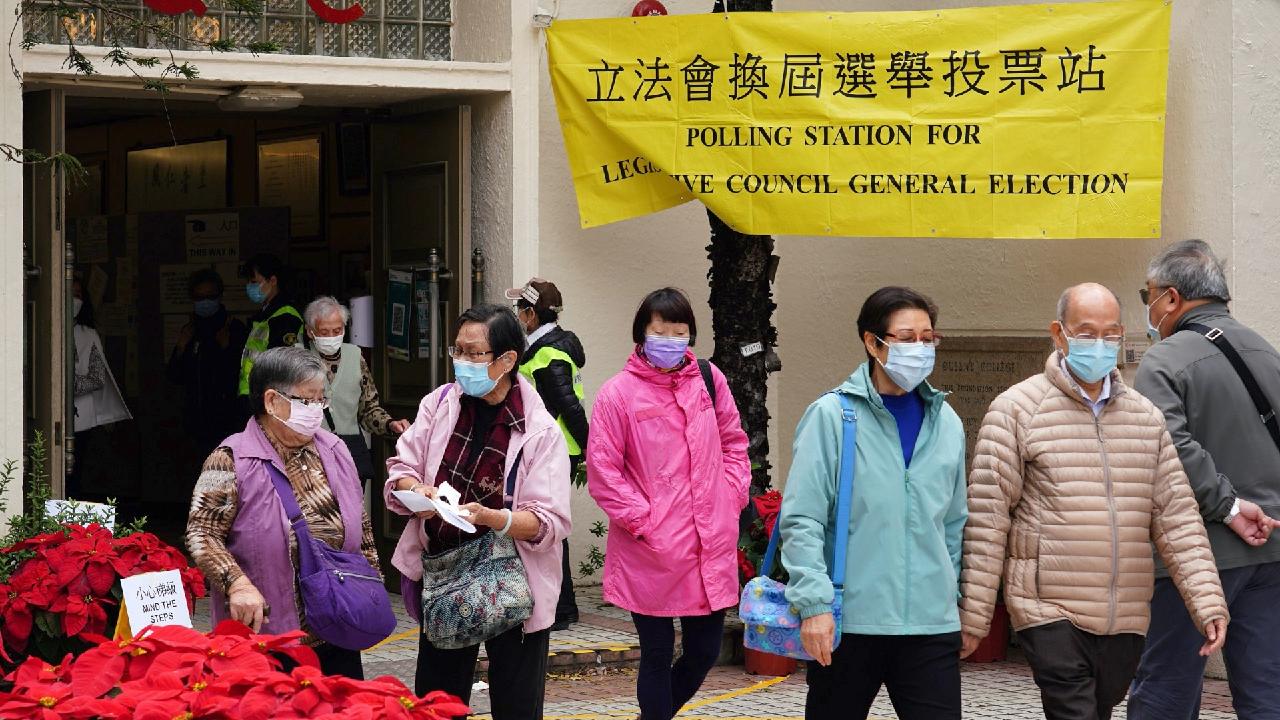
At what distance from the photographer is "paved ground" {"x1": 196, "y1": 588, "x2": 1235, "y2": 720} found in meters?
8.54

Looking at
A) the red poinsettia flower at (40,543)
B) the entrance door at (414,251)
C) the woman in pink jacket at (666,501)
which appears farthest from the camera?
the entrance door at (414,251)

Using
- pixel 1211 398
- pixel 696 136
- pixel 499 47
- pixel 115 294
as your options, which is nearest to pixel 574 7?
pixel 499 47

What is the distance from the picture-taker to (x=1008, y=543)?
19.3 ft

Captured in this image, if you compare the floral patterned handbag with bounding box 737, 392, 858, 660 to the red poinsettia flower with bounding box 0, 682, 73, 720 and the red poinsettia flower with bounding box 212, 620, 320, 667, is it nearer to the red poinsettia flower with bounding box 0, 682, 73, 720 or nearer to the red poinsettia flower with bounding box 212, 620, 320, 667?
the red poinsettia flower with bounding box 212, 620, 320, 667

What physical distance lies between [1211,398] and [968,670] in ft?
11.1

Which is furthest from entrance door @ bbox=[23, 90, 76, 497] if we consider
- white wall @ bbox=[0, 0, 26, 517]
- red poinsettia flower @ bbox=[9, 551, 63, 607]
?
red poinsettia flower @ bbox=[9, 551, 63, 607]

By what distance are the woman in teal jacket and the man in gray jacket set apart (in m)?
1.22

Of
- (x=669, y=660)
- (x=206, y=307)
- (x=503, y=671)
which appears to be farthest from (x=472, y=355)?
(x=206, y=307)

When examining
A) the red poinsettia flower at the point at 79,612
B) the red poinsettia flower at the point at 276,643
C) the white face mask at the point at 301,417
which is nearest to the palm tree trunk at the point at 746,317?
the white face mask at the point at 301,417

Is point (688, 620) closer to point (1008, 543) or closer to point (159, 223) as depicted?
point (1008, 543)

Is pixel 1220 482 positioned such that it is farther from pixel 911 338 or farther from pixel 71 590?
pixel 71 590

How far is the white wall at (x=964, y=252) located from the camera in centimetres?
938

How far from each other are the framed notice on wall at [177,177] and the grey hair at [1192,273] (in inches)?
396

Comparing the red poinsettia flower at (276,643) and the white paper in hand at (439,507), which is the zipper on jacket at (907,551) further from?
the red poinsettia flower at (276,643)
